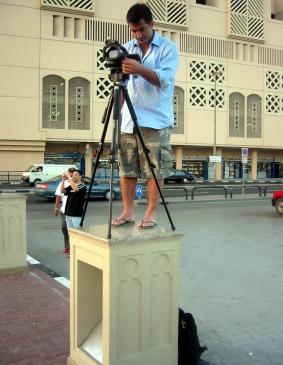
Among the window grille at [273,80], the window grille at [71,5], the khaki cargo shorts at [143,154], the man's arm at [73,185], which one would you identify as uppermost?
the window grille at [71,5]

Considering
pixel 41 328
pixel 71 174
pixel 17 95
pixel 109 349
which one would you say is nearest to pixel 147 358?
pixel 109 349

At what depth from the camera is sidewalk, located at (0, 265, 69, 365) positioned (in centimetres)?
405

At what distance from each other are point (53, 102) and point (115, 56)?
41.1 m

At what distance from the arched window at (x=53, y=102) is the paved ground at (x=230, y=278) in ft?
95.6

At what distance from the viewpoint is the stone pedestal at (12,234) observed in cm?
715

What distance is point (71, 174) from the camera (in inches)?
362

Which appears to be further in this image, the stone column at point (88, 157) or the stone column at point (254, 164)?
→ the stone column at point (254, 164)

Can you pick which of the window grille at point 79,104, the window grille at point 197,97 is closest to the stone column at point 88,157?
the window grille at point 79,104

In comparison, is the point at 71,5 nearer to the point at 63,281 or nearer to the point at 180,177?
the point at 180,177

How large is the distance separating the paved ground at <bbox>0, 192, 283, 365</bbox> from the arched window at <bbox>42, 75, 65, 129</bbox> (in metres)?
29.1

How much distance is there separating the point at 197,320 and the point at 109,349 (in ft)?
7.34

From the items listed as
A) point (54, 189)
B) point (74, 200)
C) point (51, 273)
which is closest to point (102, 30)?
point (54, 189)

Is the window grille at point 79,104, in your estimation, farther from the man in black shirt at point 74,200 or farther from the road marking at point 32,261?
the road marking at point 32,261

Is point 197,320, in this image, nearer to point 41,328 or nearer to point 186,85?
point 41,328
